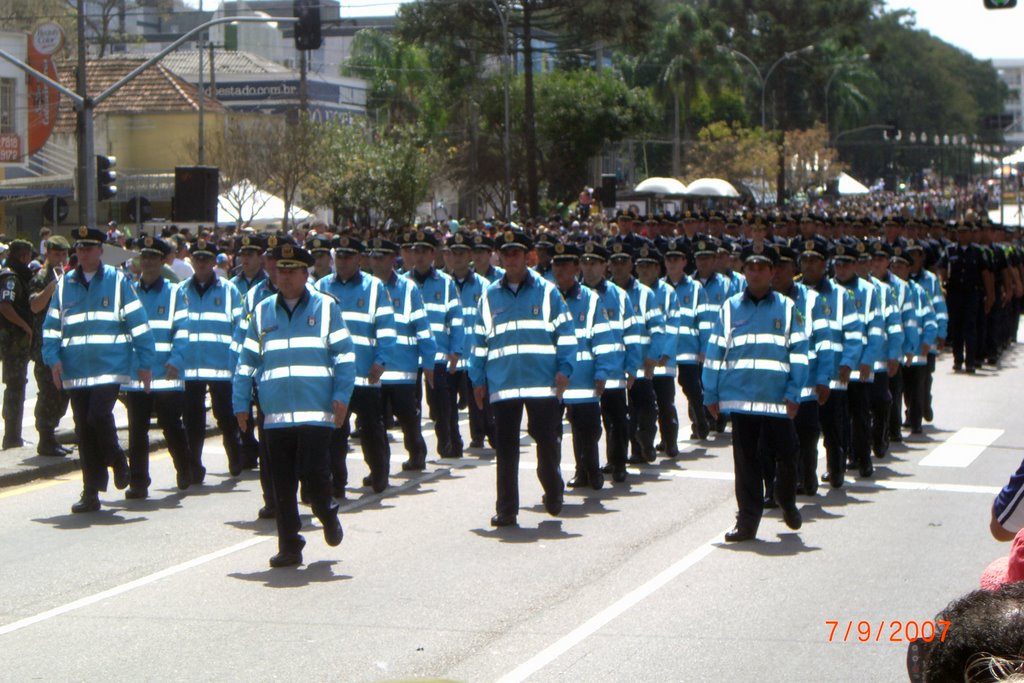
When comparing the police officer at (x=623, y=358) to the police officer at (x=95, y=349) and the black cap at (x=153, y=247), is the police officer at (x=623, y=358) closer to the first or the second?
the black cap at (x=153, y=247)

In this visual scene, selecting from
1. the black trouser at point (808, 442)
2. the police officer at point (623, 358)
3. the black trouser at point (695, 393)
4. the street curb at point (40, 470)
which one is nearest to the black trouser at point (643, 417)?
the police officer at point (623, 358)

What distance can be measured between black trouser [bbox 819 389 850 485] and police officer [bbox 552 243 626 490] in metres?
1.83

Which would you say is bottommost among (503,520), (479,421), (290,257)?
(503,520)

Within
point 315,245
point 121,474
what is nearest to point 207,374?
point 121,474

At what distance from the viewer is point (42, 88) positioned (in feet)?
145

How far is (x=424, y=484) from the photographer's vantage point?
12.9 meters

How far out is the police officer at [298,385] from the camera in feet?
30.8

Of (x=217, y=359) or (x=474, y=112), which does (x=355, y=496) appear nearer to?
(x=217, y=359)

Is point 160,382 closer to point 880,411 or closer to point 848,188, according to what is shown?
point 880,411

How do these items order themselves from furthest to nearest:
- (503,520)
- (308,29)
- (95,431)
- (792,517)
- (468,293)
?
(308,29)
(468,293)
(95,431)
(503,520)
(792,517)

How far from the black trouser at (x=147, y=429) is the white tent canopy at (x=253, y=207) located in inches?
1258

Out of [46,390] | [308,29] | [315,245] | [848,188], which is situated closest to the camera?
[46,390]

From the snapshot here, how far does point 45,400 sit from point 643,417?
5566mm

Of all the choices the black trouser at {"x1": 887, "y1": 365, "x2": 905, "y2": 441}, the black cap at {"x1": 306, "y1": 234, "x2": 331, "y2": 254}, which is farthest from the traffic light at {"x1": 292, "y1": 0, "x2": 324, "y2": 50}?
the black trouser at {"x1": 887, "y1": 365, "x2": 905, "y2": 441}
